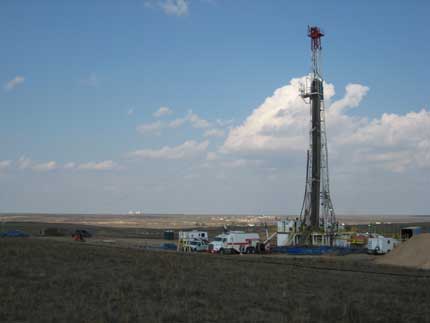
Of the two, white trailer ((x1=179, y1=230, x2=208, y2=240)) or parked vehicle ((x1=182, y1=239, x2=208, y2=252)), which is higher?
white trailer ((x1=179, y1=230, x2=208, y2=240))

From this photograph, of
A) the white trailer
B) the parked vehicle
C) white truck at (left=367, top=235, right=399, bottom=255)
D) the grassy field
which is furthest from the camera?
the white trailer

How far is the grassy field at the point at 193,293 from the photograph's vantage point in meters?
13.1

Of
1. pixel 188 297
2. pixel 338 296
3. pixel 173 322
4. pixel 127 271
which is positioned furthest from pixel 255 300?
pixel 127 271

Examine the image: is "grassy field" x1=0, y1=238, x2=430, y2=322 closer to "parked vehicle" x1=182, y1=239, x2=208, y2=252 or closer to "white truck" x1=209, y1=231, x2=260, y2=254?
"white truck" x1=209, y1=231, x2=260, y2=254

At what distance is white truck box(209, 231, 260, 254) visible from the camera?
43156 mm

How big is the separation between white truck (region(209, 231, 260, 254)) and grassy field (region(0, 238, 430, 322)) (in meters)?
17.4

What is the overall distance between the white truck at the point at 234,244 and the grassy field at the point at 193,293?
17.4m

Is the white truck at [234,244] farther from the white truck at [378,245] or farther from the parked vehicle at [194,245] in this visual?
the white truck at [378,245]

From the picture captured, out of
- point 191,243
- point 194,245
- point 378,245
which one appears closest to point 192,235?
point 191,243

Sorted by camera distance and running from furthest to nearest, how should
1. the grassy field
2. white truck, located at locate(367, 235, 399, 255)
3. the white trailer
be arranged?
1. the white trailer
2. white truck, located at locate(367, 235, 399, 255)
3. the grassy field

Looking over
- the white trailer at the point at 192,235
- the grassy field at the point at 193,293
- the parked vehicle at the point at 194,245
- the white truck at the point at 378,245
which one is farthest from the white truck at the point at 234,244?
the grassy field at the point at 193,293

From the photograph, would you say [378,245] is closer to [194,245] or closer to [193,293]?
[194,245]

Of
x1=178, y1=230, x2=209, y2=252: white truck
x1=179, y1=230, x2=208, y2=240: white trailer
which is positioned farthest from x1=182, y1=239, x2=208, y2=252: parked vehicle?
x1=179, y1=230, x2=208, y2=240: white trailer

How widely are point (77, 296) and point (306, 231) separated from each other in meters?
33.4
